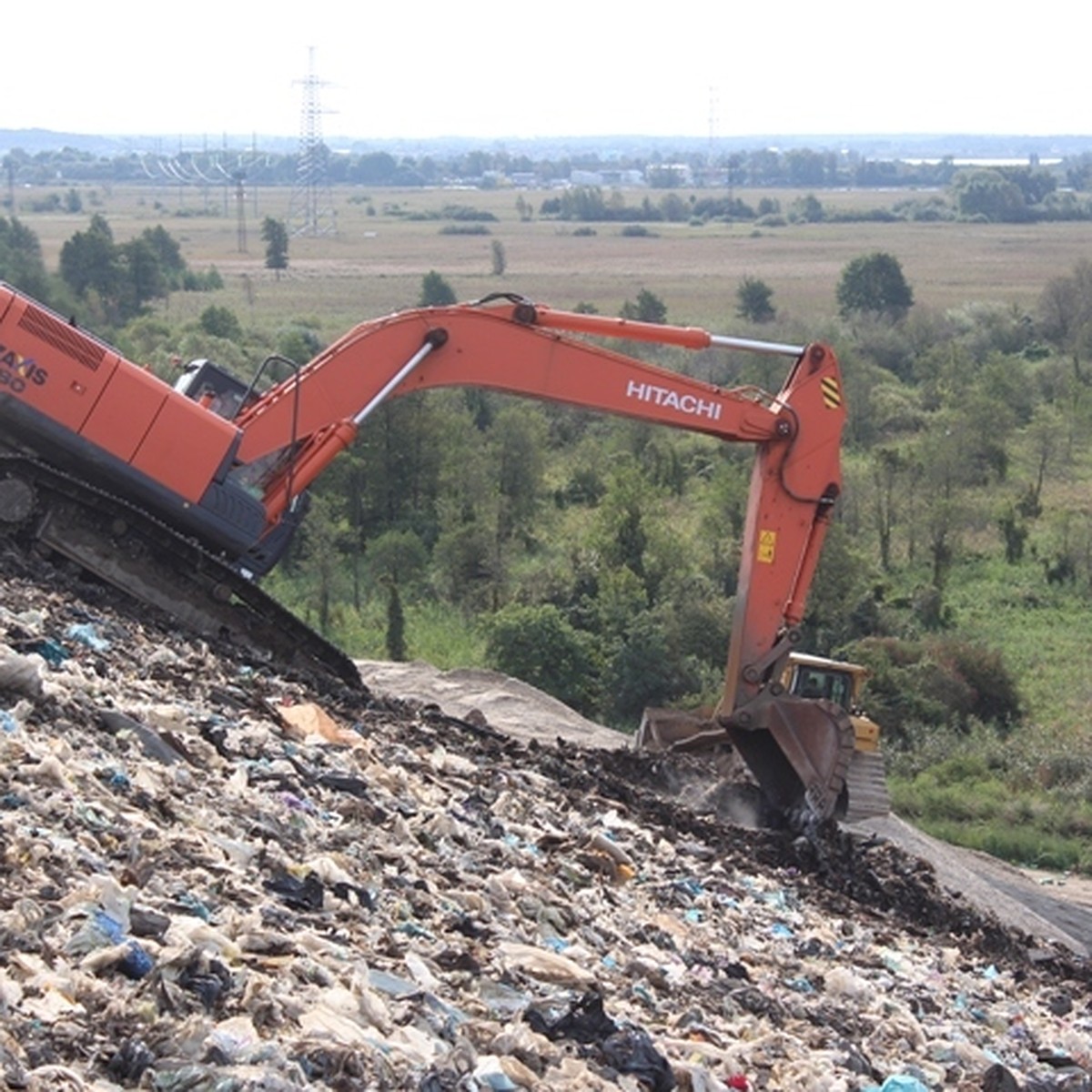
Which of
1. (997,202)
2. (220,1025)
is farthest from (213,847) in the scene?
(997,202)

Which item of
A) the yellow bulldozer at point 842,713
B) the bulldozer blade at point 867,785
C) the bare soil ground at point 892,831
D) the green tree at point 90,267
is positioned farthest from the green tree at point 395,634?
A: the green tree at point 90,267

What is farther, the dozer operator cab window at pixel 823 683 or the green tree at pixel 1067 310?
the green tree at pixel 1067 310

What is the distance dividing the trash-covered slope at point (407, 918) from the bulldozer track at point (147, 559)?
1.16 ft

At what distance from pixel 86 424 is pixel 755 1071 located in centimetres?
753

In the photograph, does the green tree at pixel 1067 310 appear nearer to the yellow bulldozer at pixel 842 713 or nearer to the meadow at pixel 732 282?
the meadow at pixel 732 282

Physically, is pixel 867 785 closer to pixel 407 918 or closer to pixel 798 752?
pixel 798 752

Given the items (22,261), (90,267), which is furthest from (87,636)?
(90,267)

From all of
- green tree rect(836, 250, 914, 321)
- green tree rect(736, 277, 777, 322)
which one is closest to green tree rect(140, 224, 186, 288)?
green tree rect(736, 277, 777, 322)

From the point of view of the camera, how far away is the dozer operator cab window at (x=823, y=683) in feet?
61.6

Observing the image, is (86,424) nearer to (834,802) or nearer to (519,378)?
(519,378)

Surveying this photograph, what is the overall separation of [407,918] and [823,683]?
33.1 ft

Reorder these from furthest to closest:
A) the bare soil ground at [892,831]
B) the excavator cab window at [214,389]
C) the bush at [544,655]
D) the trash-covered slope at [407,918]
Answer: the bush at [544,655] → the bare soil ground at [892,831] → the excavator cab window at [214,389] → the trash-covered slope at [407,918]

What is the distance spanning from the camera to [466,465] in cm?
3919

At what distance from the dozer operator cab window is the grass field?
1801 inches
